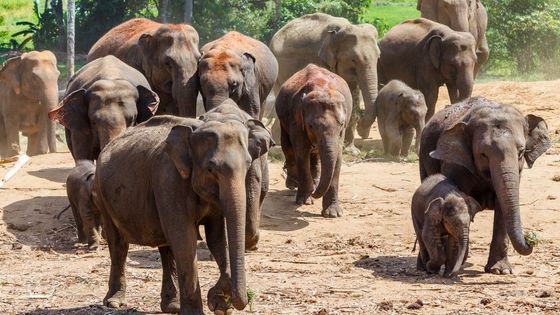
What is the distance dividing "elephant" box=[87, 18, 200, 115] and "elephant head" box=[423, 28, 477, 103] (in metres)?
5.01

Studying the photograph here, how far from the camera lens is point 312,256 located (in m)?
12.9

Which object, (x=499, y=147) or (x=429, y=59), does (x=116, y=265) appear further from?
(x=429, y=59)

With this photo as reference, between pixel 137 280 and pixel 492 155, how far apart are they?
3027 mm

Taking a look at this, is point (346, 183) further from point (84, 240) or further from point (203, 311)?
point (203, 311)

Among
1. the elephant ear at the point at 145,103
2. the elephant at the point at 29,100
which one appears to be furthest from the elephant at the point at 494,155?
the elephant at the point at 29,100

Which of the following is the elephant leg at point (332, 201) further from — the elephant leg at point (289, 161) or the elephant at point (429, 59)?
the elephant at point (429, 59)

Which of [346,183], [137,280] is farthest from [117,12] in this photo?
[137,280]

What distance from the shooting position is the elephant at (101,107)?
44.8ft

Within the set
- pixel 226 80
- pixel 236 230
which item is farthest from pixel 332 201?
pixel 236 230

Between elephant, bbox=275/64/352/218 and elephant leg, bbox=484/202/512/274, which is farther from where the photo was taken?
elephant, bbox=275/64/352/218

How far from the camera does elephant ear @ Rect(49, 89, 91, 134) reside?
1415 cm

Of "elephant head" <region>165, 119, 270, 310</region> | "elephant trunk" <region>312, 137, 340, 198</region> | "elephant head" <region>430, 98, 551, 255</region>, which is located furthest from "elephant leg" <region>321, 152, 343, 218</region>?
"elephant head" <region>165, 119, 270, 310</region>

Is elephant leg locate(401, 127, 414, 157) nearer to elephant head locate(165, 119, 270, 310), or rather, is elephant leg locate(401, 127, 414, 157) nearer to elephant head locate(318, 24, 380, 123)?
elephant head locate(318, 24, 380, 123)

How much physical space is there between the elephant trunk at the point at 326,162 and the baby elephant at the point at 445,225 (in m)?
2.42
